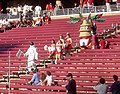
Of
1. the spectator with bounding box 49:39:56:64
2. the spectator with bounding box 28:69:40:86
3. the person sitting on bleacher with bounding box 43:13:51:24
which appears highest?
the person sitting on bleacher with bounding box 43:13:51:24

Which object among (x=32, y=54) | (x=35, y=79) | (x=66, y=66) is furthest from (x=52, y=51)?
(x=35, y=79)

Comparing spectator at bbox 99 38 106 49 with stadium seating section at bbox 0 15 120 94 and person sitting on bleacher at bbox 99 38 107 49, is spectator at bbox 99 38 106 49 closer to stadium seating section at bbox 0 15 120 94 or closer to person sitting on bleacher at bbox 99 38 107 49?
person sitting on bleacher at bbox 99 38 107 49

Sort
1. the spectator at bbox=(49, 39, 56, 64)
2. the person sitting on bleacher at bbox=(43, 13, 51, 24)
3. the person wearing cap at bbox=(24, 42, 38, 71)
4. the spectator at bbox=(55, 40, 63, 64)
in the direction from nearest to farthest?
the person wearing cap at bbox=(24, 42, 38, 71), the spectator at bbox=(55, 40, 63, 64), the spectator at bbox=(49, 39, 56, 64), the person sitting on bleacher at bbox=(43, 13, 51, 24)

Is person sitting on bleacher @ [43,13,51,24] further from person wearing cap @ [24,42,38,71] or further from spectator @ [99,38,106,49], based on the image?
person wearing cap @ [24,42,38,71]

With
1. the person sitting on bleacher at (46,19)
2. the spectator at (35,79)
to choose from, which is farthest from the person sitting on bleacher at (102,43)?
the person sitting on bleacher at (46,19)

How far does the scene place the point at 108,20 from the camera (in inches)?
1187

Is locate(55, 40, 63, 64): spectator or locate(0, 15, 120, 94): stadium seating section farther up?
locate(55, 40, 63, 64): spectator

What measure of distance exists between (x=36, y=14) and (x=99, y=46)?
536 inches

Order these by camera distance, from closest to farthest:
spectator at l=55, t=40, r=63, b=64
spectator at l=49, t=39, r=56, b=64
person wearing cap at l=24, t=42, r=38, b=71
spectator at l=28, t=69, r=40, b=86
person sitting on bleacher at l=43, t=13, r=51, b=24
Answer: spectator at l=28, t=69, r=40, b=86, person wearing cap at l=24, t=42, r=38, b=71, spectator at l=55, t=40, r=63, b=64, spectator at l=49, t=39, r=56, b=64, person sitting on bleacher at l=43, t=13, r=51, b=24

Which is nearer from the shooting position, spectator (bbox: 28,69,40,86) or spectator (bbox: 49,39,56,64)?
spectator (bbox: 28,69,40,86)

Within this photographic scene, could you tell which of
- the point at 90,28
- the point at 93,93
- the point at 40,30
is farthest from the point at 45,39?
the point at 93,93

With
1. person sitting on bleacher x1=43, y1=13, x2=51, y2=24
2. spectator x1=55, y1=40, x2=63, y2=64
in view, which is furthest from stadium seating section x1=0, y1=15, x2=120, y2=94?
person sitting on bleacher x1=43, y1=13, x2=51, y2=24

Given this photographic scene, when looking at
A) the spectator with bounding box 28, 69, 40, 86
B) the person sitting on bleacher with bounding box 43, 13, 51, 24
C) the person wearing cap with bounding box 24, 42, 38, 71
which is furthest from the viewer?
the person sitting on bleacher with bounding box 43, 13, 51, 24

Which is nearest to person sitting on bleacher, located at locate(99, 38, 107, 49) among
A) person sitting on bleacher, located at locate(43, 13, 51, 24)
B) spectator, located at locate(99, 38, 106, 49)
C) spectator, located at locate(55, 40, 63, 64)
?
spectator, located at locate(99, 38, 106, 49)
